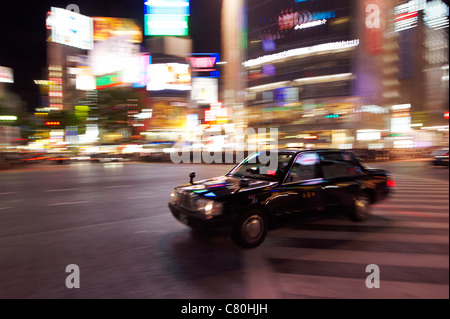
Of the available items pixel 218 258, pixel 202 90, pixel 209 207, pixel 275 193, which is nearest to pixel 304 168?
pixel 275 193

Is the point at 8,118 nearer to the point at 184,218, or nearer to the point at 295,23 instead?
the point at 184,218

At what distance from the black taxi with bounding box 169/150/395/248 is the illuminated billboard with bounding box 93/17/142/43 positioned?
222 feet

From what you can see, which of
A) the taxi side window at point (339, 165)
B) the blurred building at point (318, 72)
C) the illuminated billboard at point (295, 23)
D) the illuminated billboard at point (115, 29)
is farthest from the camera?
the illuminated billboard at point (115, 29)

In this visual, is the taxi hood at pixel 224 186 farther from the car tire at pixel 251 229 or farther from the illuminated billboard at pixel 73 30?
the illuminated billboard at pixel 73 30

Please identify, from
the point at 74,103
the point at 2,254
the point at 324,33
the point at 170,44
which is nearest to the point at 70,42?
the point at 170,44

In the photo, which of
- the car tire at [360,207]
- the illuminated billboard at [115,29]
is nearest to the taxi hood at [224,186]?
the car tire at [360,207]

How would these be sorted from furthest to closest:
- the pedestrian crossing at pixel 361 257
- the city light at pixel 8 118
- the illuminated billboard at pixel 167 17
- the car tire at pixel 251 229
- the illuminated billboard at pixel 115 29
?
the illuminated billboard at pixel 115 29, the illuminated billboard at pixel 167 17, the city light at pixel 8 118, the car tire at pixel 251 229, the pedestrian crossing at pixel 361 257

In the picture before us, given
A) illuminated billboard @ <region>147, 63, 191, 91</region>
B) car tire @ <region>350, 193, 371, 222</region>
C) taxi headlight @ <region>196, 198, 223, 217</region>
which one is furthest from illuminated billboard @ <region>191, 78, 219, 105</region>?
taxi headlight @ <region>196, 198, 223, 217</region>

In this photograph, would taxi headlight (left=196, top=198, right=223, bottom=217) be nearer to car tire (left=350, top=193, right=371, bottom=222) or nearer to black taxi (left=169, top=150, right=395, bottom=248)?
black taxi (left=169, top=150, right=395, bottom=248)

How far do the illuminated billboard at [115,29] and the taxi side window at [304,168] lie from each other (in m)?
67.6

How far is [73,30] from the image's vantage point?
64812mm

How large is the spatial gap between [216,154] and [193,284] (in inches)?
1011

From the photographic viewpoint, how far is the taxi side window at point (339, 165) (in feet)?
16.2

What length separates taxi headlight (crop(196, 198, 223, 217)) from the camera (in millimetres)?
3787
